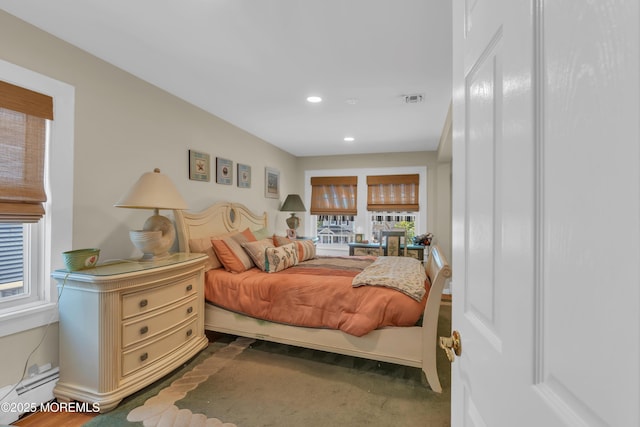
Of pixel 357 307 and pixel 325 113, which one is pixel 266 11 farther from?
pixel 357 307

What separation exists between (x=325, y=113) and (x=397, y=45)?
1.43m

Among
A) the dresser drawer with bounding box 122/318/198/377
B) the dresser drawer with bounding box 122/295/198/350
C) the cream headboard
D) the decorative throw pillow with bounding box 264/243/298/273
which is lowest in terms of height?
the dresser drawer with bounding box 122/318/198/377

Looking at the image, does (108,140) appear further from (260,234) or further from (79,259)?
(260,234)

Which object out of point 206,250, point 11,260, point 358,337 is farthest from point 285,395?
point 11,260

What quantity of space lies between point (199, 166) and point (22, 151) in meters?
1.56

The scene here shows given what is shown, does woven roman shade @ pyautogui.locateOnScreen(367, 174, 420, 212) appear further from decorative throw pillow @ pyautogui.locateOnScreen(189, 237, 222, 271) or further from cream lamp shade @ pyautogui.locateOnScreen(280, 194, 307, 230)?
decorative throw pillow @ pyautogui.locateOnScreen(189, 237, 222, 271)

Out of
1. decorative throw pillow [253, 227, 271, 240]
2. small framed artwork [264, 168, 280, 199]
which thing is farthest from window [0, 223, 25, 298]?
small framed artwork [264, 168, 280, 199]

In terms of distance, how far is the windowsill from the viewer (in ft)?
5.84

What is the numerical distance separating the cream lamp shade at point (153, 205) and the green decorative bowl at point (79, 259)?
1.00 feet

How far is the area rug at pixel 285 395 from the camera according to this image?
1830 mm

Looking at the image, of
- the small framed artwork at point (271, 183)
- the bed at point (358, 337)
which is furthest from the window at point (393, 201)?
the bed at point (358, 337)

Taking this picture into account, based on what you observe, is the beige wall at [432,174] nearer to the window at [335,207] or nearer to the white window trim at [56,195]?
the window at [335,207]

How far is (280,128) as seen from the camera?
13.2 feet

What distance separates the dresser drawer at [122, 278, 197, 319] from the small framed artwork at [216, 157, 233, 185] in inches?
60.7
